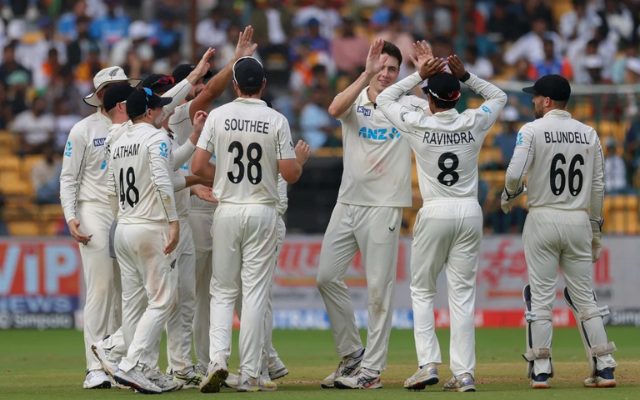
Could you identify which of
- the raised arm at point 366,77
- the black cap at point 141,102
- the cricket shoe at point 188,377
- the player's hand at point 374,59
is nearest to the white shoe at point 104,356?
the cricket shoe at point 188,377

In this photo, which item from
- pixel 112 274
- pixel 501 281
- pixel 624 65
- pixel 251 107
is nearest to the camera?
pixel 251 107

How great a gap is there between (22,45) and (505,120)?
926cm

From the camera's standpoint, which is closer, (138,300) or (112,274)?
(138,300)

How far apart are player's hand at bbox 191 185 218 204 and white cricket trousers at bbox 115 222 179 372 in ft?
2.80

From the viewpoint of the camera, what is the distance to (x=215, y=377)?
10.4 meters

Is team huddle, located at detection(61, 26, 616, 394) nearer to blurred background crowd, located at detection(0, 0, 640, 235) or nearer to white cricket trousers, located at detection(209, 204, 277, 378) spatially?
white cricket trousers, located at detection(209, 204, 277, 378)

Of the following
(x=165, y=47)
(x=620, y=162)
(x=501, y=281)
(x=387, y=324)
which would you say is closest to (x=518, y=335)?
(x=501, y=281)

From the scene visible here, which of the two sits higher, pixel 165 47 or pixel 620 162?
pixel 165 47

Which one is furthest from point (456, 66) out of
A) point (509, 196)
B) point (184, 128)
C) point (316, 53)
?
point (316, 53)

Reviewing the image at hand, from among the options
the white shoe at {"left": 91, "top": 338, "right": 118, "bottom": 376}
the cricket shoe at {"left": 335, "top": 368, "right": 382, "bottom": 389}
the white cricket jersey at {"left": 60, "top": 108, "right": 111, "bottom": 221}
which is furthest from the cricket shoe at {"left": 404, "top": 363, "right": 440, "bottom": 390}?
the white cricket jersey at {"left": 60, "top": 108, "right": 111, "bottom": 221}

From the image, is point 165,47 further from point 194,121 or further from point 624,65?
point 194,121

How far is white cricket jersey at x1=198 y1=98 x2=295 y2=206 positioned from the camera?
10.8 metres

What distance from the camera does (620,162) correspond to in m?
19.9

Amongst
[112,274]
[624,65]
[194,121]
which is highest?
[624,65]
